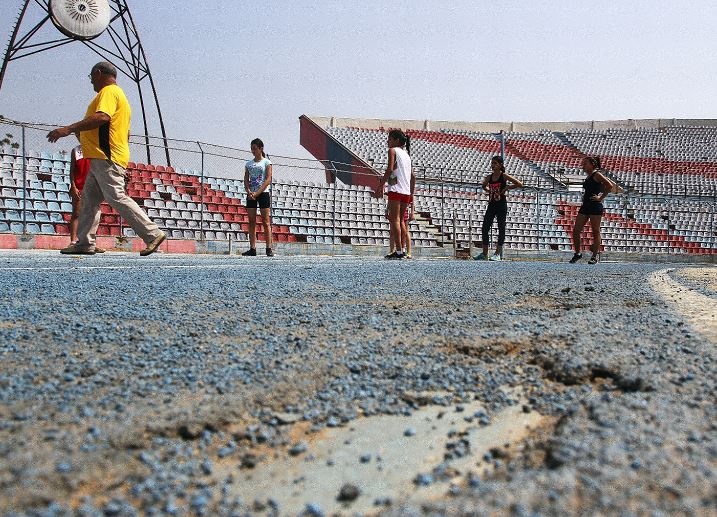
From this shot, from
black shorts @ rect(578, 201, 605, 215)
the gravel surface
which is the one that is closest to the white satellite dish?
black shorts @ rect(578, 201, 605, 215)

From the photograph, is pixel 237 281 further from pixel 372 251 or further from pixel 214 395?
pixel 372 251

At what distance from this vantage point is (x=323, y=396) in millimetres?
1646

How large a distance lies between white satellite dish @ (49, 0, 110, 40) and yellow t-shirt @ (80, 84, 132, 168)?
14.4 meters

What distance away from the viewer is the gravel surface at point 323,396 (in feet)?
3.53

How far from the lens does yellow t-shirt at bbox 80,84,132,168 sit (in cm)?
573

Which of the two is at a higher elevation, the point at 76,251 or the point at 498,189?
the point at 498,189

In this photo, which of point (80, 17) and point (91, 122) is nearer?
point (91, 122)

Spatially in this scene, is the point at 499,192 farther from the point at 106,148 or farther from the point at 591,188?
the point at 106,148

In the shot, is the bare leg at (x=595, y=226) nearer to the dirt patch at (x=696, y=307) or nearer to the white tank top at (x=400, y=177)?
the white tank top at (x=400, y=177)

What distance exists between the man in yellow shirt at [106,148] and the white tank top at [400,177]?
10.8 feet

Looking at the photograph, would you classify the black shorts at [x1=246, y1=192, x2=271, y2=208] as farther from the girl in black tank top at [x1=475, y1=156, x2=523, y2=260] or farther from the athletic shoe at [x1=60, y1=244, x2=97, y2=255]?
the girl in black tank top at [x1=475, y1=156, x2=523, y2=260]

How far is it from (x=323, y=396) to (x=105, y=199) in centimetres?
506

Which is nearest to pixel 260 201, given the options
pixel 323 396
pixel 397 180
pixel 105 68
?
pixel 397 180

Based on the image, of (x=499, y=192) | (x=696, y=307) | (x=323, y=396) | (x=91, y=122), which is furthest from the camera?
(x=499, y=192)
